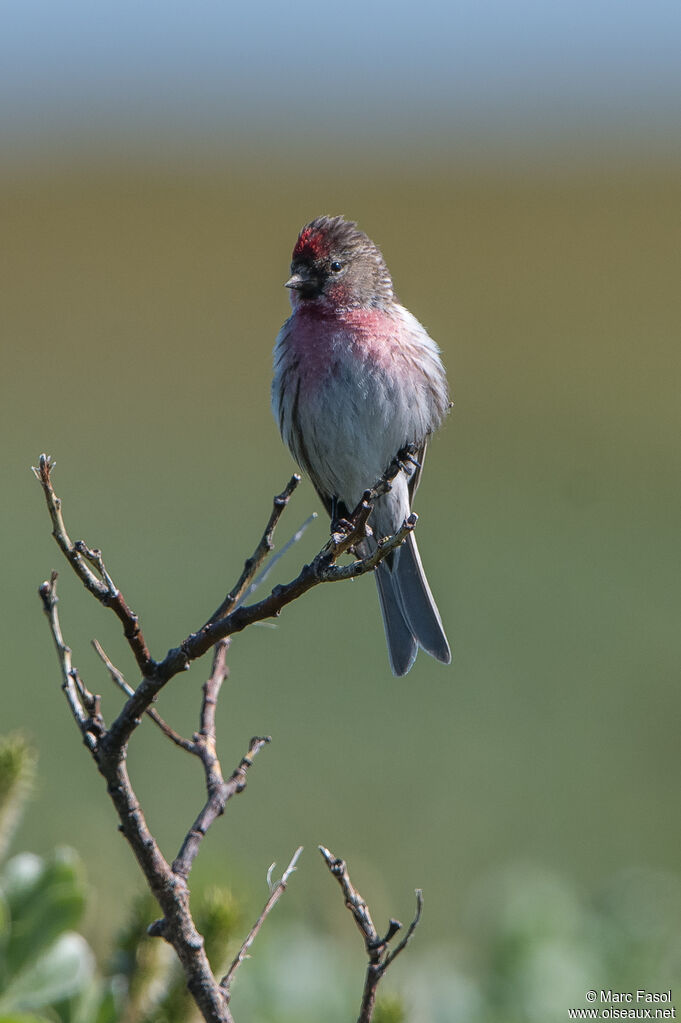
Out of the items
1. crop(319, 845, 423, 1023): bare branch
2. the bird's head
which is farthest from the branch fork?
the bird's head

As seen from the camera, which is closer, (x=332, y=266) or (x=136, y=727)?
(x=136, y=727)

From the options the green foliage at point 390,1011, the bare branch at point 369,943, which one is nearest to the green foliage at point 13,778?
the bare branch at point 369,943

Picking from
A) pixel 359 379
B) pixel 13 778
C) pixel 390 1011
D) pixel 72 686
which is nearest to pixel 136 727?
pixel 72 686

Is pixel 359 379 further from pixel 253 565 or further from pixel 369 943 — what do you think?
pixel 369 943

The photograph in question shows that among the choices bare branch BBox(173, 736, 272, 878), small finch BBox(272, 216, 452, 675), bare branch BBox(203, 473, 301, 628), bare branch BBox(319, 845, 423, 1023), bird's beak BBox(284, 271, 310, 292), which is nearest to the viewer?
bare branch BBox(319, 845, 423, 1023)

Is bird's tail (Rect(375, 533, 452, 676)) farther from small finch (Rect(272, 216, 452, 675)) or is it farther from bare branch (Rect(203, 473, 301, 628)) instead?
bare branch (Rect(203, 473, 301, 628))

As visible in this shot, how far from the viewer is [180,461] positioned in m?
17.7

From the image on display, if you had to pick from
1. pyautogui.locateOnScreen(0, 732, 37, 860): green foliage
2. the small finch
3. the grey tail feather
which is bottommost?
pyautogui.locateOnScreen(0, 732, 37, 860): green foliage

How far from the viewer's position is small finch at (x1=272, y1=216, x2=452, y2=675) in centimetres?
424

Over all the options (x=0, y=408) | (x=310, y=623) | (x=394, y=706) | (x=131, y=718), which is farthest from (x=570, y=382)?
(x=131, y=718)

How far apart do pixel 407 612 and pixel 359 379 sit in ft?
2.50

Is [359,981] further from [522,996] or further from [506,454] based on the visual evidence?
[506,454]

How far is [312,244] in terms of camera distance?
419 centimetres

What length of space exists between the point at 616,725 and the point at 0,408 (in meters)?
11.9
